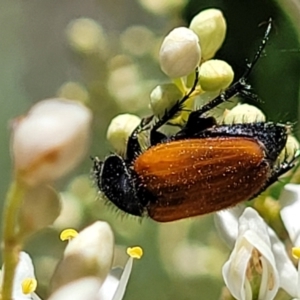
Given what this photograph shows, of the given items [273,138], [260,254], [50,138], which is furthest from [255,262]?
[50,138]

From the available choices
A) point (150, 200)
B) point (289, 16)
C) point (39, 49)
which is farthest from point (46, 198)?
point (39, 49)

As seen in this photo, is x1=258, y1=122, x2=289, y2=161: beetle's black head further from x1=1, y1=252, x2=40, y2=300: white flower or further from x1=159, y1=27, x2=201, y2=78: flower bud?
x1=1, y1=252, x2=40, y2=300: white flower

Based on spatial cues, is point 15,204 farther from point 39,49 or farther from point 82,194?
point 39,49

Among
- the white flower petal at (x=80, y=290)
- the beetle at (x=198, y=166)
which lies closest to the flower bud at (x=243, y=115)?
the beetle at (x=198, y=166)

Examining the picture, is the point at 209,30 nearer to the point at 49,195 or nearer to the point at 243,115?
the point at 243,115

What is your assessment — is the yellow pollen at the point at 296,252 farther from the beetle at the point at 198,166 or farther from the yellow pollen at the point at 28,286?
the yellow pollen at the point at 28,286

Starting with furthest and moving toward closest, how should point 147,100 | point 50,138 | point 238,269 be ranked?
point 147,100
point 238,269
point 50,138
